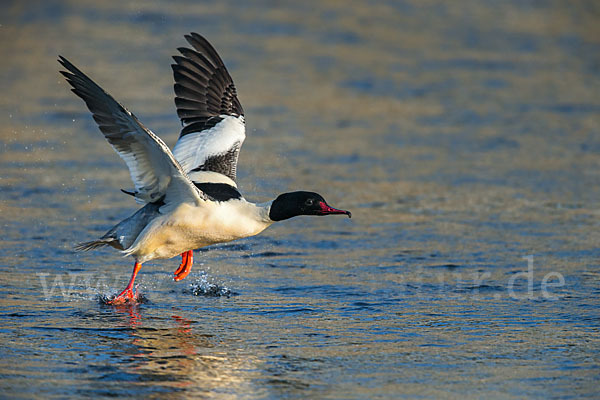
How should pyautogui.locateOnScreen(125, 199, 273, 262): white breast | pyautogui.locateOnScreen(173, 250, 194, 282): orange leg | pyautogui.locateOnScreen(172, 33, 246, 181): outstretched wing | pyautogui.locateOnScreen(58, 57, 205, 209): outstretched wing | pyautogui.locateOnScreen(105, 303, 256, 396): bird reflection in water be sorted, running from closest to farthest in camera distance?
pyautogui.locateOnScreen(105, 303, 256, 396): bird reflection in water < pyautogui.locateOnScreen(58, 57, 205, 209): outstretched wing < pyautogui.locateOnScreen(125, 199, 273, 262): white breast < pyautogui.locateOnScreen(173, 250, 194, 282): orange leg < pyautogui.locateOnScreen(172, 33, 246, 181): outstretched wing

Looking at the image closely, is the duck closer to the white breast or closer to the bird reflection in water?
the white breast

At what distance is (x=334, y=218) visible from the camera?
11.0 metres

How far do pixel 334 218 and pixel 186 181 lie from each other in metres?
3.65

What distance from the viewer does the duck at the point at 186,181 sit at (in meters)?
7.25

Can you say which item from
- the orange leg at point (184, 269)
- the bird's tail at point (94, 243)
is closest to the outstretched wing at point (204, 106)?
the orange leg at point (184, 269)

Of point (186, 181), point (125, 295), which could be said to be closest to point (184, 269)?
point (125, 295)

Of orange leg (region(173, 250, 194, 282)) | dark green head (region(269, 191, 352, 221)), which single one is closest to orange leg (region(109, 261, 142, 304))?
orange leg (region(173, 250, 194, 282))

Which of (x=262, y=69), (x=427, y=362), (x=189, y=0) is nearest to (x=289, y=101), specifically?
(x=262, y=69)

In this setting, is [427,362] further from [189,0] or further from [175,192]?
[189,0]

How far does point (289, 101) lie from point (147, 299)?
8853 mm

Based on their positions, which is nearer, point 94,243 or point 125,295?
point 125,295

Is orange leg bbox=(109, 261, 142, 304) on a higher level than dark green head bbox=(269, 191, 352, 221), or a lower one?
lower

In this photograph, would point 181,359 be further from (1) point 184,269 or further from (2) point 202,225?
(1) point 184,269

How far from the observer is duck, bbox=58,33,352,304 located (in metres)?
7.25
